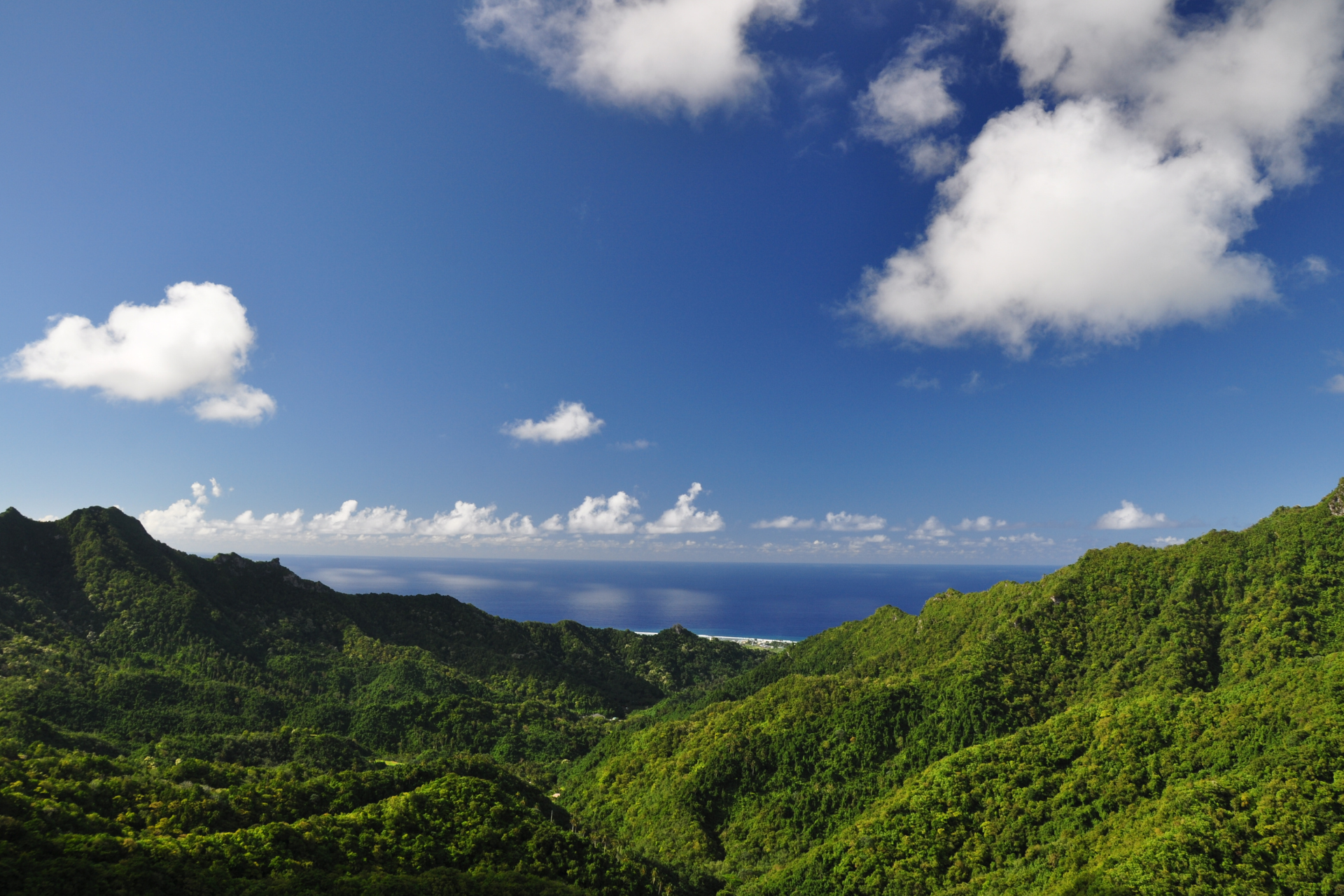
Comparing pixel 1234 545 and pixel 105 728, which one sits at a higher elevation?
pixel 1234 545

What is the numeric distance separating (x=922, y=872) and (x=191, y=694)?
15694cm

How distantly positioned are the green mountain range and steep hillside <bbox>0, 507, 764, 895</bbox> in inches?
19.3

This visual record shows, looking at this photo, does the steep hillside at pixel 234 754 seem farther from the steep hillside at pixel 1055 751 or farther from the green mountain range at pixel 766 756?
the steep hillside at pixel 1055 751

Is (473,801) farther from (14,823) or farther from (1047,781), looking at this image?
(1047,781)

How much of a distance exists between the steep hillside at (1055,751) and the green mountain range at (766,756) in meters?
0.43

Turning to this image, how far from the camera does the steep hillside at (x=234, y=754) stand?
50469mm

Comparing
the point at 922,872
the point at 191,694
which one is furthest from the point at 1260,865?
the point at 191,694

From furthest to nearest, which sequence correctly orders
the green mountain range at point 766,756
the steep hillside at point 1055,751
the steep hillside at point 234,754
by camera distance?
the steep hillside at point 1055,751, the green mountain range at point 766,756, the steep hillside at point 234,754

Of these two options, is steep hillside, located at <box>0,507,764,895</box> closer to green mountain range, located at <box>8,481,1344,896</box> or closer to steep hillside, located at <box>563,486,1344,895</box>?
green mountain range, located at <box>8,481,1344,896</box>

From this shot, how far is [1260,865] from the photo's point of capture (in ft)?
182

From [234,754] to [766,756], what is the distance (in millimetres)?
93555

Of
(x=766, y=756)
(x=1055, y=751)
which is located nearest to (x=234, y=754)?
(x=766, y=756)

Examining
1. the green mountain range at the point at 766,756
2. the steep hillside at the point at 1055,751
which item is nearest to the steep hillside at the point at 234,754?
the green mountain range at the point at 766,756

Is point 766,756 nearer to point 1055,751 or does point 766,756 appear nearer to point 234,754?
point 1055,751
